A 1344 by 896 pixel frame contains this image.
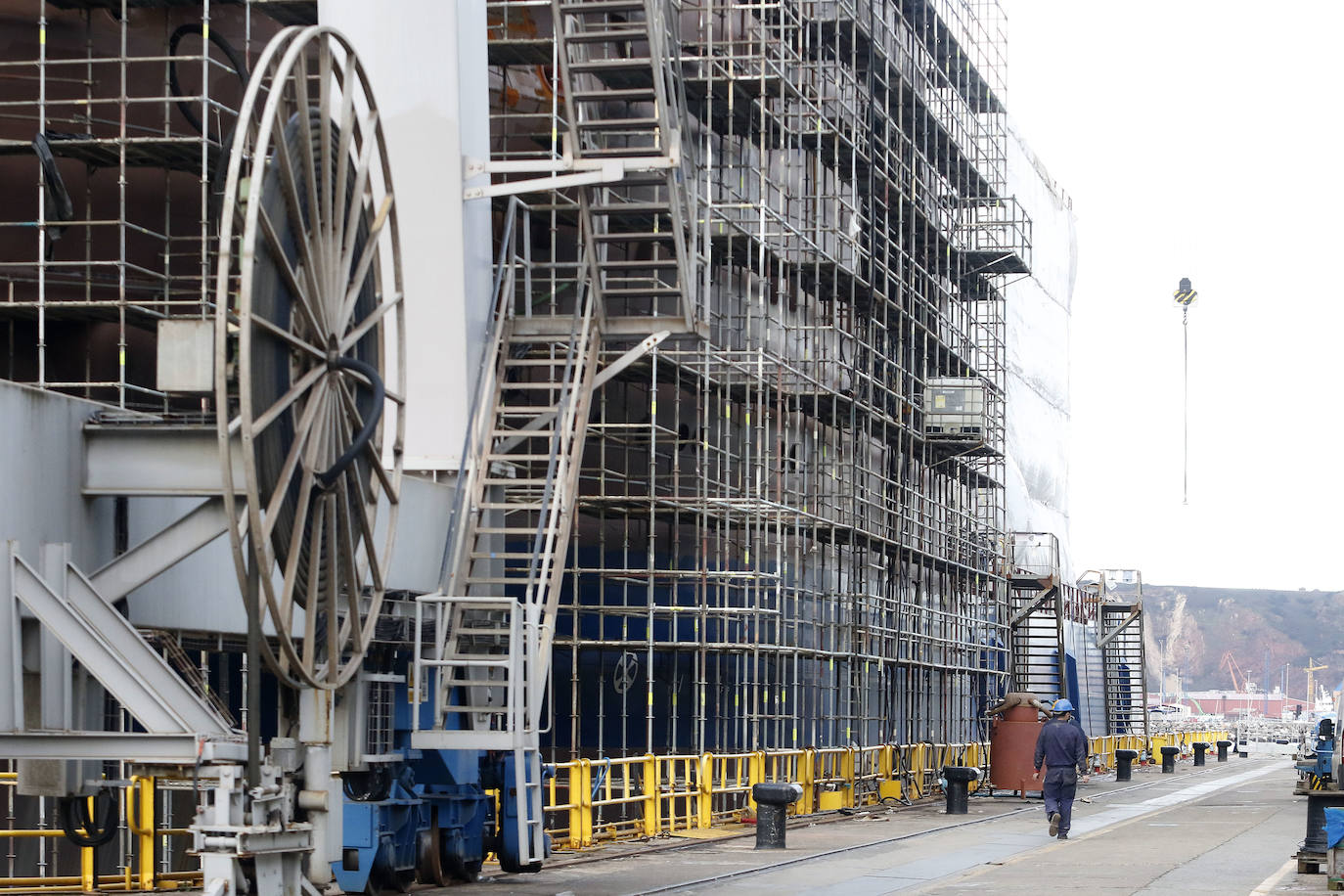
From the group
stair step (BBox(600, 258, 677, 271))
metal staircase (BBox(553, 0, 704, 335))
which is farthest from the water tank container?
stair step (BBox(600, 258, 677, 271))

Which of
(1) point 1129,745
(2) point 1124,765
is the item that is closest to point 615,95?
(2) point 1124,765

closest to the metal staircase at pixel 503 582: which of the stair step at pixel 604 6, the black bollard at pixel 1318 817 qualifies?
the stair step at pixel 604 6

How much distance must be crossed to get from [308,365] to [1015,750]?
25.2 metres

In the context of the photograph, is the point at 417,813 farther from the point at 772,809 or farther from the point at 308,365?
the point at 772,809

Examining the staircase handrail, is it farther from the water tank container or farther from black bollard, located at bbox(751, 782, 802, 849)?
the water tank container

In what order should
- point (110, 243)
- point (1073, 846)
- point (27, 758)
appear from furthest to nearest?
point (110, 243) → point (1073, 846) → point (27, 758)

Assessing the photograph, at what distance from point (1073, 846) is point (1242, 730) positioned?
12695 cm

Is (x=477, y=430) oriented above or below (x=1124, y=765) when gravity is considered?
above

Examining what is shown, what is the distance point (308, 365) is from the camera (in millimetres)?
13398

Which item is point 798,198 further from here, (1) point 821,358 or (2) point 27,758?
(2) point 27,758

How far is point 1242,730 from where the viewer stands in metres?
144

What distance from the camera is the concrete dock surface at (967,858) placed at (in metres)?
18.0

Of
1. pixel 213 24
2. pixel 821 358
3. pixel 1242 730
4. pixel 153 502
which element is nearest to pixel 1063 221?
pixel 821 358

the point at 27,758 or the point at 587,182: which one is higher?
the point at 587,182
